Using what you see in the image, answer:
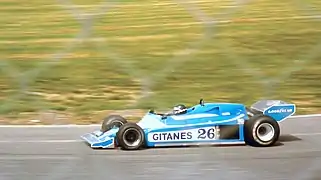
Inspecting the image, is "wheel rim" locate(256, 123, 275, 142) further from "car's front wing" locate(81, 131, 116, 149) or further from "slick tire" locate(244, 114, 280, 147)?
"car's front wing" locate(81, 131, 116, 149)

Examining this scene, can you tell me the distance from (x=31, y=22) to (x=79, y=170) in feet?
0.40

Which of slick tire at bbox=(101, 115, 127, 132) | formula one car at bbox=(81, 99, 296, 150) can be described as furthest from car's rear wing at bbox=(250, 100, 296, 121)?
slick tire at bbox=(101, 115, 127, 132)

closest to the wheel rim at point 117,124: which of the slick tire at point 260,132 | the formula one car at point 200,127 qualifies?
the formula one car at point 200,127

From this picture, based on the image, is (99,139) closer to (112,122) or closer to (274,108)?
(112,122)

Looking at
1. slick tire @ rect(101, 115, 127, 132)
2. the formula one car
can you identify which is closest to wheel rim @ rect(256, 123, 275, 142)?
the formula one car

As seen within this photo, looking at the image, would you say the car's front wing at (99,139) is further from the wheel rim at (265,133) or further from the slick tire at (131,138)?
the wheel rim at (265,133)

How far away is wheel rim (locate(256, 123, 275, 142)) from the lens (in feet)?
2.38

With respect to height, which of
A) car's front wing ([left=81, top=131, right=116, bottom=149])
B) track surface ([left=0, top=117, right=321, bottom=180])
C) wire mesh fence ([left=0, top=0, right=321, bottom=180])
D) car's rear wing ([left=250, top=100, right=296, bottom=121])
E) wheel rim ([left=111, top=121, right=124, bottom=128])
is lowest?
track surface ([left=0, top=117, right=321, bottom=180])

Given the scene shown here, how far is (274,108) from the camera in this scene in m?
0.73

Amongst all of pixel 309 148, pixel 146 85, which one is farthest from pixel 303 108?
pixel 146 85

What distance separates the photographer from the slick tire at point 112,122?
715 mm

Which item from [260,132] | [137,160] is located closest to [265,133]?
[260,132]

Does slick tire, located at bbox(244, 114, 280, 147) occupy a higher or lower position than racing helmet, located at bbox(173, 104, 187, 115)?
lower

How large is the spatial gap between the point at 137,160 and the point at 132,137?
0.07ft
